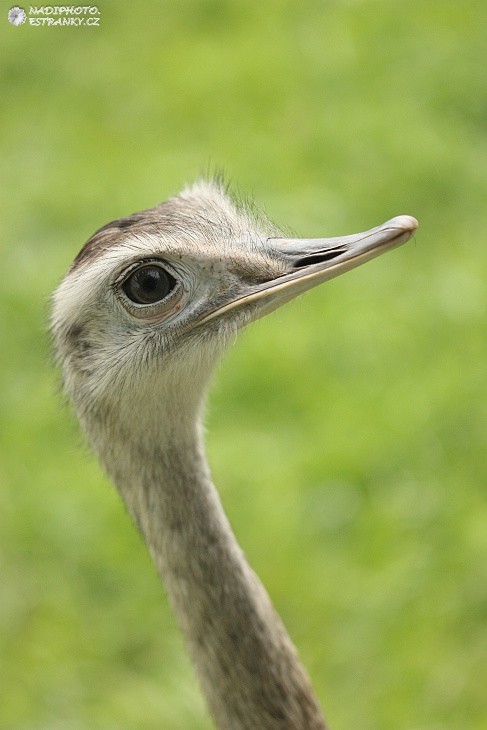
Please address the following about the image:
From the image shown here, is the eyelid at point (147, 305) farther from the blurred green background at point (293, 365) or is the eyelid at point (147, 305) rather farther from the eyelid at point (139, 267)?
the blurred green background at point (293, 365)

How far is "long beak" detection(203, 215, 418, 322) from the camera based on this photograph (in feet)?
4.94

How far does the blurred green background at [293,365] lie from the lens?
266cm

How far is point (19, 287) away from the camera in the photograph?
354 cm

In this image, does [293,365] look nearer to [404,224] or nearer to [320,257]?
[320,257]

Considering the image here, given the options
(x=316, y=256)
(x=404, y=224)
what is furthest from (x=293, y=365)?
(x=404, y=224)

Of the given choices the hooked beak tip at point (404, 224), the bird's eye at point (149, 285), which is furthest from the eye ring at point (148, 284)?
the hooked beak tip at point (404, 224)

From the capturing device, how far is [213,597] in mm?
1648

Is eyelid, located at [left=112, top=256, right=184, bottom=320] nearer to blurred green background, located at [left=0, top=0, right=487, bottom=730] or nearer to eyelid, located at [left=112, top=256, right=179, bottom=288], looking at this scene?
eyelid, located at [left=112, top=256, right=179, bottom=288]

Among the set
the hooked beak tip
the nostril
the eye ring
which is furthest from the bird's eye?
the hooked beak tip

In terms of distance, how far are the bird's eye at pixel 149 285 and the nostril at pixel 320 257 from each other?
7.2 inches

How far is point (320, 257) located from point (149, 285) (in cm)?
25

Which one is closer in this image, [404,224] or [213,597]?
[404,224]

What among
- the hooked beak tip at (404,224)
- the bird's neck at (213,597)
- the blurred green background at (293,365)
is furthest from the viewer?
the blurred green background at (293,365)

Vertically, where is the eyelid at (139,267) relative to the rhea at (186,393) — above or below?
above
